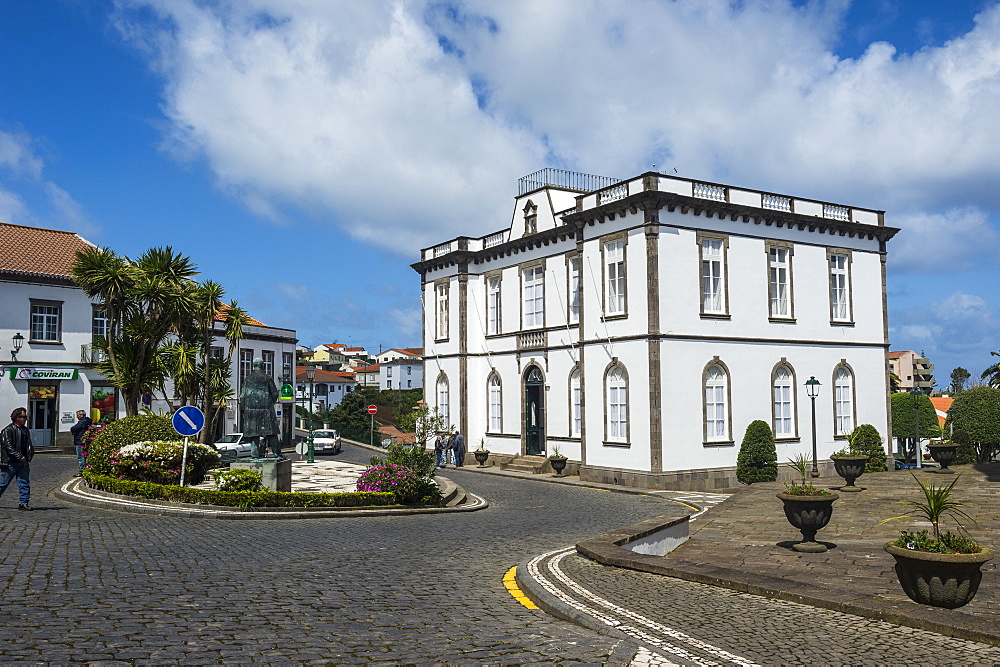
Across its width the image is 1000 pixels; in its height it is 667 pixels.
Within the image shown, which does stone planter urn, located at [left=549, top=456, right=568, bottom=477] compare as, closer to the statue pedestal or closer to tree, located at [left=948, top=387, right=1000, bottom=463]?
the statue pedestal

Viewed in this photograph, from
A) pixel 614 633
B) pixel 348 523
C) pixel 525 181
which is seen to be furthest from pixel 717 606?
pixel 525 181

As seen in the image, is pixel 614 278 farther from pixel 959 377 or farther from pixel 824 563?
pixel 959 377

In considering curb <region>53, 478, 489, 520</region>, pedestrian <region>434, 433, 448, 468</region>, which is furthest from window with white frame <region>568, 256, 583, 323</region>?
curb <region>53, 478, 489, 520</region>

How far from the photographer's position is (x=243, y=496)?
16.5m

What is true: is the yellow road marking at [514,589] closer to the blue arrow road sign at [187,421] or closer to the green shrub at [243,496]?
the green shrub at [243,496]

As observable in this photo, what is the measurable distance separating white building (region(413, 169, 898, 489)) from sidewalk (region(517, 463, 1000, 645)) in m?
5.93

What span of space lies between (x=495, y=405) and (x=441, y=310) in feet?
19.4

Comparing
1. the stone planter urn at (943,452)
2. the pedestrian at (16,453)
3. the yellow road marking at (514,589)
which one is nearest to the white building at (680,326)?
the stone planter urn at (943,452)

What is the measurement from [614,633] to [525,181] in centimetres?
3047

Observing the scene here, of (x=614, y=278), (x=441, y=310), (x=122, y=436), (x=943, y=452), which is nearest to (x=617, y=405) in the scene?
(x=614, y=278)

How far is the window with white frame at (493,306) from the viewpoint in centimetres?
3622

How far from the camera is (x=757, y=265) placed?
94.0 feet

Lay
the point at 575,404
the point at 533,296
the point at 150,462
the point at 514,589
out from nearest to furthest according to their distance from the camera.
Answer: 1. the point at 514,589
2. the point at 150,462
3. the point at 575,404
4. the point at 533,296

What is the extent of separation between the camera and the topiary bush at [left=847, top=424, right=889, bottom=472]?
30141 millimetres
